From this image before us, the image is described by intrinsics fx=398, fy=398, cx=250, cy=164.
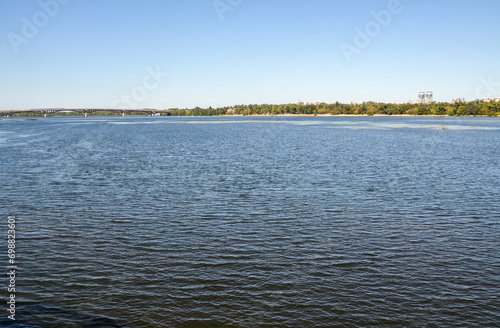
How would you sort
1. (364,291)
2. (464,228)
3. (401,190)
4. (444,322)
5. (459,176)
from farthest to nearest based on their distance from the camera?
(459,176)
(401,190)
(464,228)
(364,291)
(444,322)

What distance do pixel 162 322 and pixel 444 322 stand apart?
1136 cm

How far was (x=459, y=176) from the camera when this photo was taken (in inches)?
1966

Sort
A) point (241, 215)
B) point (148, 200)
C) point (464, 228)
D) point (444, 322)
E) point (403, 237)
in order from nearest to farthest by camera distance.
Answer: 1. point (444, 322)
2. point (403, 237)
3. point (464, 228)
4. point (241, 215)
5. point (148, 200)

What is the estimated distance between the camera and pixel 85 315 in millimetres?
16422

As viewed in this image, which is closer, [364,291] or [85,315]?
[85,315]

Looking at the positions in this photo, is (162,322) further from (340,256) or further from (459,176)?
(459,176)

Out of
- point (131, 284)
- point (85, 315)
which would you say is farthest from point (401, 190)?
point (85, 315)

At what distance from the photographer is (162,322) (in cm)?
1608

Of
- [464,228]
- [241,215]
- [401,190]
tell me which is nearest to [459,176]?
[401,190]

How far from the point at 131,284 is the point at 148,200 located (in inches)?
687

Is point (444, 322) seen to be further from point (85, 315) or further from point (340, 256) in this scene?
point (85, 315)

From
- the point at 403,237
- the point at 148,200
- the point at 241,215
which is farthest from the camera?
the point at 148,200

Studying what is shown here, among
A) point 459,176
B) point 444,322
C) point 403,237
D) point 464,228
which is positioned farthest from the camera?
point 459,176

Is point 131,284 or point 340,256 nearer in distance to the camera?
point 131,284
